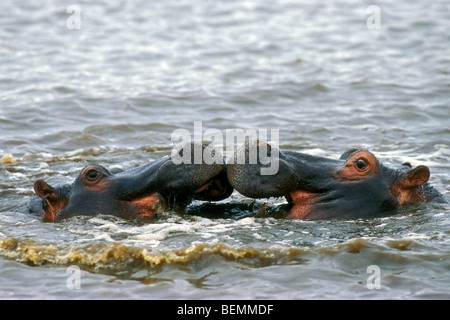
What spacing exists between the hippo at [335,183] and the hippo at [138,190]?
1.09 feet

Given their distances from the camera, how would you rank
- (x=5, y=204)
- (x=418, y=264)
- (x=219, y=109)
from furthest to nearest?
(x=219, y=109), (x=5, y=204), (x=418, y=264)

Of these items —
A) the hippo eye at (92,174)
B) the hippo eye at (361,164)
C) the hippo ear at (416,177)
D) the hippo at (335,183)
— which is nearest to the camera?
the hippo at (335,183)

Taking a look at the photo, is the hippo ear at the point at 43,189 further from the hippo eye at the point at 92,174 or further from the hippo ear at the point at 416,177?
the hippo ear at the point at 416,177

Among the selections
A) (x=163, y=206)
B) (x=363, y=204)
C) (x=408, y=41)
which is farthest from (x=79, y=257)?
(x=408, y=41)

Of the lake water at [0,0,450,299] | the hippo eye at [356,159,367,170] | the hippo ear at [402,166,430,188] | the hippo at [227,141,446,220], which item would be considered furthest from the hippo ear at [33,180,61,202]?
the hippo ear at [402,166,430,188]

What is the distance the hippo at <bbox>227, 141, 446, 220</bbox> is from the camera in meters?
7.31

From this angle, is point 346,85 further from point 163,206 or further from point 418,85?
point 163,206

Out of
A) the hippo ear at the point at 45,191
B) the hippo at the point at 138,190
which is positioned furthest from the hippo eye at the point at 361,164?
the hippo ear at the point at 45,191

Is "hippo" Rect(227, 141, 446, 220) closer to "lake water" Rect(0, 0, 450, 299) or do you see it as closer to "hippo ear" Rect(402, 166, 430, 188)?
"hippo ear" Rect(402, 166, 430, 188)

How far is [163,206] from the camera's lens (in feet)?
24.9

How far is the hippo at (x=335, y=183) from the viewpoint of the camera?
7309 millimetres
